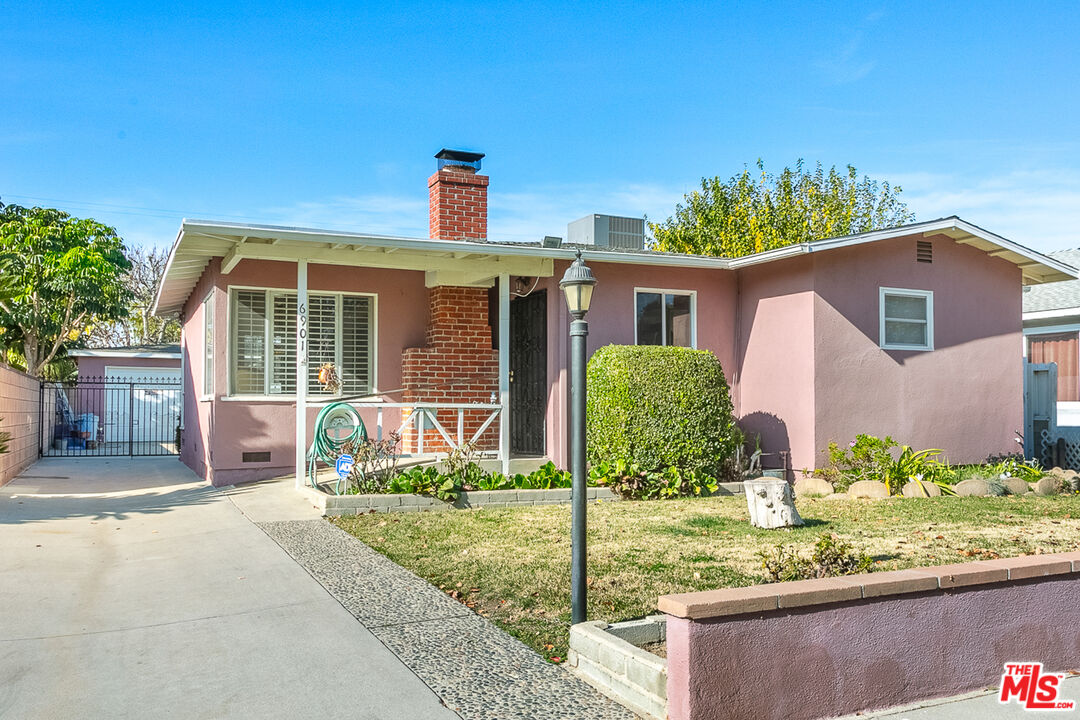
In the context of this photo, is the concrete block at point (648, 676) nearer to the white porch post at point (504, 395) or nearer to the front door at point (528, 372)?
the white porch post at point (504, 395)

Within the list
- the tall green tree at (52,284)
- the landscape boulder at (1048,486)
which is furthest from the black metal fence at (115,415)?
the landscape boulder at (1048,486)

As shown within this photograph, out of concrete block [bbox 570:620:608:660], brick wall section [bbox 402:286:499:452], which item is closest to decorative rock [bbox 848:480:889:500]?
brick wall section [bbox 402:286:499:452]

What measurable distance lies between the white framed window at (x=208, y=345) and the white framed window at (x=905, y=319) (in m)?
9.08

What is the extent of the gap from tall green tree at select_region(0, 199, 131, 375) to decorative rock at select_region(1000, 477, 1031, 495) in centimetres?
1866

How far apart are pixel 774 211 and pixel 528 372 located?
16.7m

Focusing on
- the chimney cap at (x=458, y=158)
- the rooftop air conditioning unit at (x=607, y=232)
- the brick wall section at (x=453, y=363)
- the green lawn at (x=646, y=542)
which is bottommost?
the green lawn at (x=646, y=542)

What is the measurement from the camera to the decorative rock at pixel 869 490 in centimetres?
1041

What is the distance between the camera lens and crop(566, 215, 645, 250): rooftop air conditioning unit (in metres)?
15.8

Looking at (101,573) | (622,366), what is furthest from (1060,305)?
(101,573)

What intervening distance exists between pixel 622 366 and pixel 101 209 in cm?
3099

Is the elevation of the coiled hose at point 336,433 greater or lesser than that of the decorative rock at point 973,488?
greater

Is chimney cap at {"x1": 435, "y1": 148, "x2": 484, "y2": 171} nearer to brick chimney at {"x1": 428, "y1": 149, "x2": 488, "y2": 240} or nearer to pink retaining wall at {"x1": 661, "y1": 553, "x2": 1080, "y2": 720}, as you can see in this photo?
brick chimney at {"x1": 428, "y1": 149, "x2": 488, "y2": 240}

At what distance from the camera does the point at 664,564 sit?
6652mm

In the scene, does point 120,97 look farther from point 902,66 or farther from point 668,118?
point 902,66
